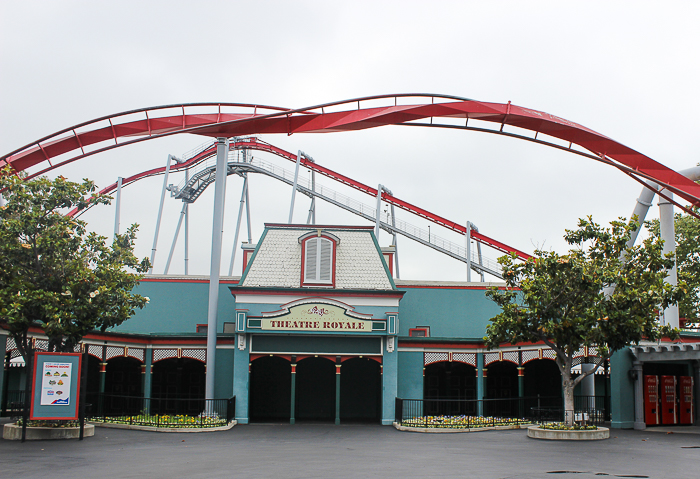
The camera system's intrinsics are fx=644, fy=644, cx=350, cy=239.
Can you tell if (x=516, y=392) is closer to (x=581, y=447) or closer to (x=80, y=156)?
(x=581, y=447)

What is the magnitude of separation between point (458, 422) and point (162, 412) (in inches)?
496

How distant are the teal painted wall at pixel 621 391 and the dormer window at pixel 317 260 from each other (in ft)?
35.0

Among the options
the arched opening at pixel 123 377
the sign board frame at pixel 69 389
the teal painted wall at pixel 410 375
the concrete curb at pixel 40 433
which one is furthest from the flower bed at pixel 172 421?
the teal painted wall at pixel 410 375

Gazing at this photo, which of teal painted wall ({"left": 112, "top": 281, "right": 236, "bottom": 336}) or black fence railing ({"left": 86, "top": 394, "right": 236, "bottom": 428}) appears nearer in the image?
black fence railing ({"left": 86, "top": 394, "right": 236, "bottom": 428})

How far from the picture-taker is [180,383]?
2767 cm

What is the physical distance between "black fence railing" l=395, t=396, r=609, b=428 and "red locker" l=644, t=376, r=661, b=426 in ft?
5.91

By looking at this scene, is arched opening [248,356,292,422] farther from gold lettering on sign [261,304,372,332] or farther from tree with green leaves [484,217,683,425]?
tree with green leaves [484,217,683,425]

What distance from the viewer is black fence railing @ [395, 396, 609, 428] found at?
71.6 ft

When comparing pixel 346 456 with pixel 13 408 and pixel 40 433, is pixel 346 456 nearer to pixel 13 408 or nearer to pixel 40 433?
pixel 40 433

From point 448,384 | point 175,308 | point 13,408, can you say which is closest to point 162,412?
point 175,308

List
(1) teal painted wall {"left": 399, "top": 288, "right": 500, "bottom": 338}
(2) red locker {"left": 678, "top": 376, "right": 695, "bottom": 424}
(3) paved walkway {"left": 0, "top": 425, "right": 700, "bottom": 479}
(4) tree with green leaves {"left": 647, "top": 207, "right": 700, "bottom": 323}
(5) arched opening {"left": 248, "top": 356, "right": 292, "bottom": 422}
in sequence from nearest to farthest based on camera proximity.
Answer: (3) paved walkway {"left": 0, "top": 425, "right": 700, "bottom": 479}
(2) red locker {"left": 678, "top": 376, "right": 695, "bottom": 424}
(5) arched opening {"left": 248, "top": 356, "right": 292, "bottom": 422}
(1) teal painted wall {"left": 399, "top": 288, "right": 500, "bottom": 338}
(4) tree with green leaves {"left": 647, "top": 207, "right": 700, "bottom": 323}

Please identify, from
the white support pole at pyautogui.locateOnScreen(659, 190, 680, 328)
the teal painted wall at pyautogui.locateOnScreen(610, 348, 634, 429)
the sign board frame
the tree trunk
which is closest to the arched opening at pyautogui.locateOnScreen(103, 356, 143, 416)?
the sign board frame

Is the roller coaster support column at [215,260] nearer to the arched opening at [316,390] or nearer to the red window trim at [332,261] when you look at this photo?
the red window trim at [332,261]

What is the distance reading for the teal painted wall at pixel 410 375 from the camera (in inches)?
1014
